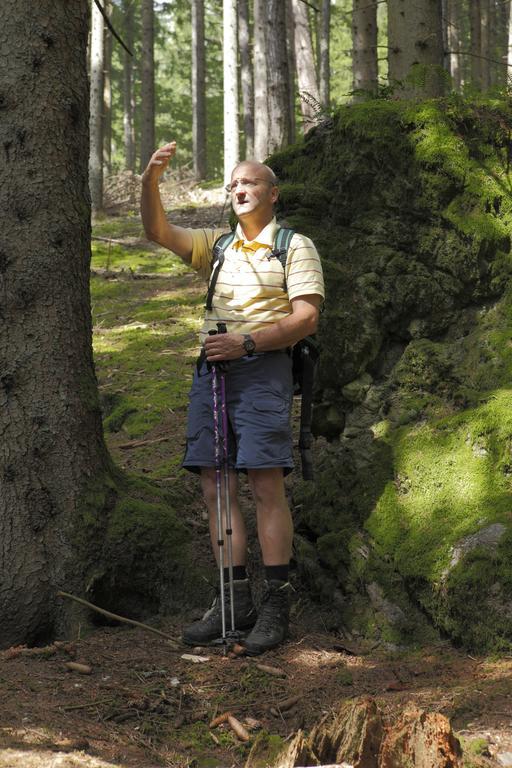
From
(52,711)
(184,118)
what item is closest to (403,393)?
(52,711)

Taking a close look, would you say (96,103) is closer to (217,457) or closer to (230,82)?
(230,82)

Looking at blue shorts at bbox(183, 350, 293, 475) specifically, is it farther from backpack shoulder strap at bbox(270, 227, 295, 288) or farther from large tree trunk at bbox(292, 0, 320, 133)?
large tree trunk at bbox(292, 0, 320, 133)

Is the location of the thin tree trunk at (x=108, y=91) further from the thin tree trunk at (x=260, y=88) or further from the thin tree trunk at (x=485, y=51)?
the thin tree trunk at (x=485, y=51)

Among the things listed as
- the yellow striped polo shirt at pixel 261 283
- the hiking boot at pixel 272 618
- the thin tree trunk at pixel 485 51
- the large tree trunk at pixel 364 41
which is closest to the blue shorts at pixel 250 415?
the yellow striped polo shirt at pixel 261 283

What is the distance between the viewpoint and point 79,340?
478cm

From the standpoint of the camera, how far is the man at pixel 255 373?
4.59 metres

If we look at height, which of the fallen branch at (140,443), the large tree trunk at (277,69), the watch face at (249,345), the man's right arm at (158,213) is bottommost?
the fallen branch at (140,443)

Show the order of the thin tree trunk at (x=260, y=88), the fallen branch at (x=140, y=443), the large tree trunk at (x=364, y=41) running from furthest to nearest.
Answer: the thin tree trunk at (x=260, y=88)
the large tree trunk at (x=364, y=41)
the fallen branch at (x=140, y=443)

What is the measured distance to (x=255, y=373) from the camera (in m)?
4.73

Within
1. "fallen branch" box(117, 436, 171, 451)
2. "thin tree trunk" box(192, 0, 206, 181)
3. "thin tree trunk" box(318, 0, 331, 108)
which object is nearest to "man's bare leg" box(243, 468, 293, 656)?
"fallen branch" box(117, 436, 171, 451)

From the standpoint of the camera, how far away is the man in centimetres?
459

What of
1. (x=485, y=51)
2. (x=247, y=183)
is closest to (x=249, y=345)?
(x=247, y=183)

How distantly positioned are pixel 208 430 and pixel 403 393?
5.04 feet

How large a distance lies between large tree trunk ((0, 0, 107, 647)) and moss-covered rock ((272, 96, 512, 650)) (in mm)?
1743
